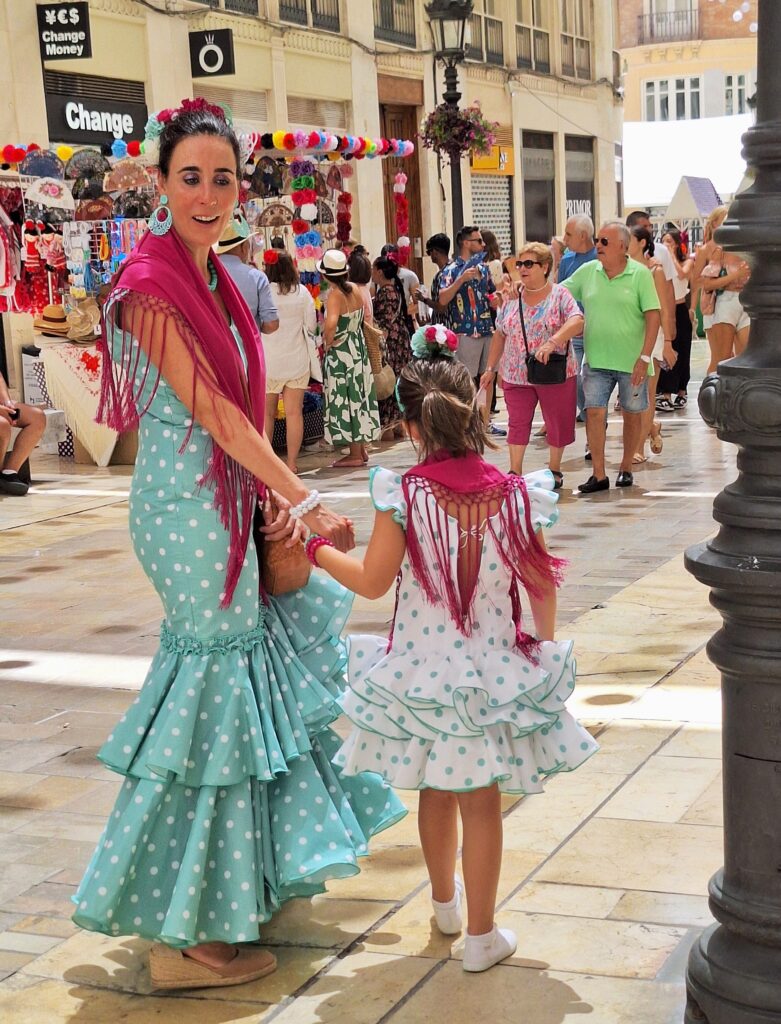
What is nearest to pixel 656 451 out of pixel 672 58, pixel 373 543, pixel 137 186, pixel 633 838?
pixel 137 186

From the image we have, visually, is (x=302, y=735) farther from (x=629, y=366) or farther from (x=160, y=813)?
(x=629, y=366)

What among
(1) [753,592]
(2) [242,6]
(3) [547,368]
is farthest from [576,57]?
(1) [753,592]

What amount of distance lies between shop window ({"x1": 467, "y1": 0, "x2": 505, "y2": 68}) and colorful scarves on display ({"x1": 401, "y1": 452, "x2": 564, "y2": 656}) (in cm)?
2564

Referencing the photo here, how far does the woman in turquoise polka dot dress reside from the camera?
323cm

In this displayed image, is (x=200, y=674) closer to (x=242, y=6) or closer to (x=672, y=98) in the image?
(x=242, y=6)

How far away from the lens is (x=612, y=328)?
32.3 ft

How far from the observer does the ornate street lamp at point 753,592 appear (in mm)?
2568

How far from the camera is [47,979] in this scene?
3342mm

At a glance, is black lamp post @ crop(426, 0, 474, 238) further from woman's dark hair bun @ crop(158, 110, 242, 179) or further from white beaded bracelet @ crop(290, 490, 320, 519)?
white beaded bracelet @ crop(290, 490, 320, 519)

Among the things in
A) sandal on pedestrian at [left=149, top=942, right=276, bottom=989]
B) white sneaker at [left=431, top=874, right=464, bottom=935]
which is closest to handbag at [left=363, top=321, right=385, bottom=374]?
white sneaker at [left=431, top=874, right=464, bottom=935]

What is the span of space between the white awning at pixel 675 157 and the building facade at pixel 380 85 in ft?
7.54

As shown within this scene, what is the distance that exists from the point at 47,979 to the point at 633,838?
59.3 inches

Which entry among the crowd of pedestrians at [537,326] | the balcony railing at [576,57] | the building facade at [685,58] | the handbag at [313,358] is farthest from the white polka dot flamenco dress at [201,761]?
the building facade at [685,58]

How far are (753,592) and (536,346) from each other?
7.07 meters
